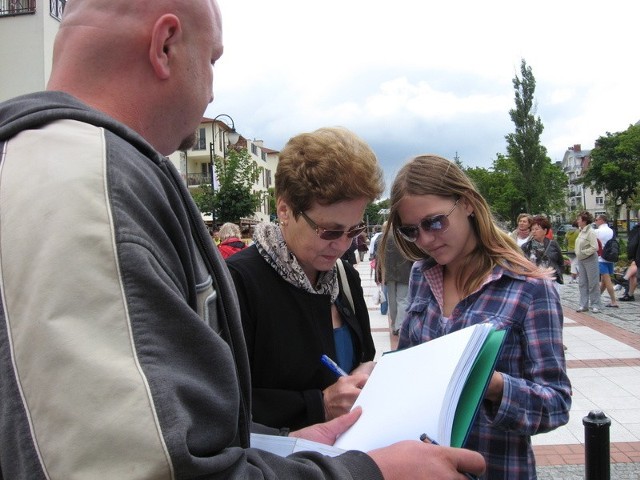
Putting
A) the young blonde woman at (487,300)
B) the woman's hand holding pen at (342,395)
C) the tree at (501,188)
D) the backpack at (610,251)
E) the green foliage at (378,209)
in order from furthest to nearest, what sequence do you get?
the tree at (501,188) < the backpack at (610,251) < the green foliage at (378,209) < the young blonde woman at (487,300) < the woman's hand holding pen at (342,395)

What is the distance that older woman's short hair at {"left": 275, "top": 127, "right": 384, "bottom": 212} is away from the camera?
195 cm

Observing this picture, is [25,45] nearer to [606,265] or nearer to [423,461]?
[606,265]

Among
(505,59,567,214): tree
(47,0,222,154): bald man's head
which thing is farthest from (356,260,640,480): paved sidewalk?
(505,59,567,214): tree

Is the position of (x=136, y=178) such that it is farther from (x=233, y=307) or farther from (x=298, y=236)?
(x=298, y=236)

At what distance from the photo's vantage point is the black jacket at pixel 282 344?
1.85 metres

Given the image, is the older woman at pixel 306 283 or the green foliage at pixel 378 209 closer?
the older woman at pixel 306 283

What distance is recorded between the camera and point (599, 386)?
6.31m

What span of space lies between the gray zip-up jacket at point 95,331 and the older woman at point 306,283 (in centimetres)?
98

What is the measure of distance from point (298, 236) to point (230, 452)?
128 cm

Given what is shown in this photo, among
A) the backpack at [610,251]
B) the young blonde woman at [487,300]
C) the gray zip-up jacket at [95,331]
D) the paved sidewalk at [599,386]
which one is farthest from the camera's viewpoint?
the backpack at [610,251]

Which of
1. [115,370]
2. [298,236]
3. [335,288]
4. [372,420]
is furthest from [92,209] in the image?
[335,288]

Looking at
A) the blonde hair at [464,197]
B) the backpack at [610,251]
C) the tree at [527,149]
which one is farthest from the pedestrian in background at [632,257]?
the tree at [527,149]

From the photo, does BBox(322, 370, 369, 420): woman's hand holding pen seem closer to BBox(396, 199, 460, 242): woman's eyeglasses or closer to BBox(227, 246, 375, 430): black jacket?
BBox(227, 246, 375, 430): black jacket

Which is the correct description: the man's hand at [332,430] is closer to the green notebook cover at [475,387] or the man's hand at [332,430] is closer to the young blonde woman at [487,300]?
the green notebook cover at [475,387]
